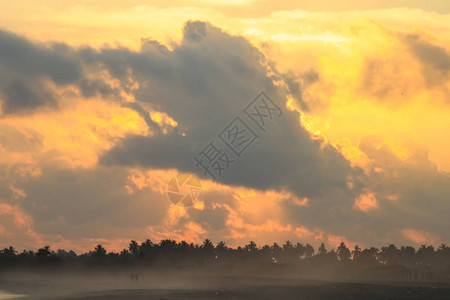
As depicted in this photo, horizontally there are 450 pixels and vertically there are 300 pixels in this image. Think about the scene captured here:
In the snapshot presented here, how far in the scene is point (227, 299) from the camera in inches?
4412

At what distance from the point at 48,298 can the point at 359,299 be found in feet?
195

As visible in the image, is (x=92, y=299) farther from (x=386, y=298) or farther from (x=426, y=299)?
(x=426, y=299)

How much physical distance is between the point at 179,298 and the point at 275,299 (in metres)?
17.6

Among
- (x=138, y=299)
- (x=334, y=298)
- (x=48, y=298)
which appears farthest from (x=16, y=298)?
(x=334, y=298)

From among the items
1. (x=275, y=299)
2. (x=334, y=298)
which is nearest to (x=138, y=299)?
(x=275, y=299)

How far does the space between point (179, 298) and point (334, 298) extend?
31.5 metres

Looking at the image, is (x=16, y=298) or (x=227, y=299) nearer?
(x=227, y=299)

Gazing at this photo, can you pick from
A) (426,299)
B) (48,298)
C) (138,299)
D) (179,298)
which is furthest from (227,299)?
(426,299)

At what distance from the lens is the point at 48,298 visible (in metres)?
118

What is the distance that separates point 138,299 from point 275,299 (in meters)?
25.0

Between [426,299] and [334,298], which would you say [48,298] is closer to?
[334,298]

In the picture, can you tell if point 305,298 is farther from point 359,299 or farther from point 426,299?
point 426,299

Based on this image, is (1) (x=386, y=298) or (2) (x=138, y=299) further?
(1) (x=386, y=298)

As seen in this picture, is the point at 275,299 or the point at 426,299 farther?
the point at 426,299
